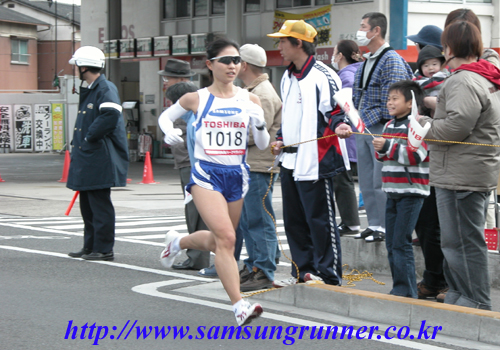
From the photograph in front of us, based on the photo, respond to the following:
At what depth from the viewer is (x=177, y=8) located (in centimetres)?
3042

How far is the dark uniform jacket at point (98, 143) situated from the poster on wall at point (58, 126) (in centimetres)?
3315

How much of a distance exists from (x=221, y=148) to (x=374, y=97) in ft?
6.97

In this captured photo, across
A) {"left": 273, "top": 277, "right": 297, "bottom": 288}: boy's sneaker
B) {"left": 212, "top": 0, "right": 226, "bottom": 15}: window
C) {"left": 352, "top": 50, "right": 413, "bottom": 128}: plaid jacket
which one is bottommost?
{"left": 273, "top": 277, "right": 297, "bottom": 288}: boy's sneaker

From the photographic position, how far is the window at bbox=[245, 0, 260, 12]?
26545 mm

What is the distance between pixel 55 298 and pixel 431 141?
337 centimetres

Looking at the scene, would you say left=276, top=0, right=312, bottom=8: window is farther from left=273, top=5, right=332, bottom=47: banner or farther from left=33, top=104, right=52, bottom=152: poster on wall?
left=33, top=104, right=52, bottom=152: poster on wall

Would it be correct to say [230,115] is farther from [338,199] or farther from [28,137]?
[28,137]

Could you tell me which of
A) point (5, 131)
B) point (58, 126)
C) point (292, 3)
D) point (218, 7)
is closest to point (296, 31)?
point (292, 3)

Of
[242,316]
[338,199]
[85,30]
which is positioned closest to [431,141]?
[242,316]

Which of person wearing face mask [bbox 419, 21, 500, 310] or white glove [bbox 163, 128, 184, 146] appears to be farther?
white glove [bbox 163, 128, 184, 146]

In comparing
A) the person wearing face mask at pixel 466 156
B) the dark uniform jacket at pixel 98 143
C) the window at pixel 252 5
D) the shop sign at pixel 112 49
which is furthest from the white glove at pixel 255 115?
the shop sign at pixel 112 49

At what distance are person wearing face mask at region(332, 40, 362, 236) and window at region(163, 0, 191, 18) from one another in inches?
892

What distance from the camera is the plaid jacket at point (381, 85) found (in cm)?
676

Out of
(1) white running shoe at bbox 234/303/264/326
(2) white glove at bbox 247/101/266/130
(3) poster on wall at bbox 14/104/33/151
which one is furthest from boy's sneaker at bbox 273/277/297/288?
(3) poster on wall at bbox 14/104/33/151
